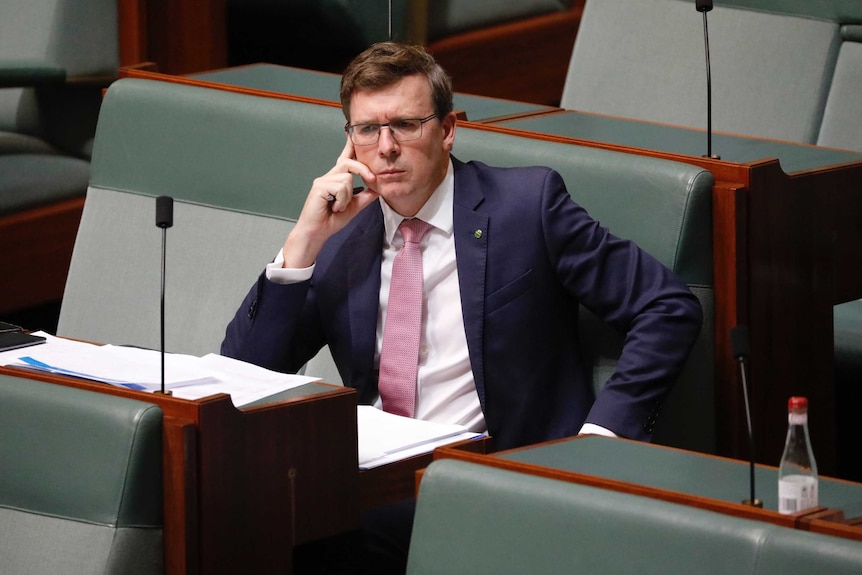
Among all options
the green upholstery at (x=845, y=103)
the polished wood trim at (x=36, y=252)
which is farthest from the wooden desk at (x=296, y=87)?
the polished wood trim at (x=36, y=252)

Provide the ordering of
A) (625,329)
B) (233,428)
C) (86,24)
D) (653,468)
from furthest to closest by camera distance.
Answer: (86,24)
(625,329)
(233,428)
(653,468)

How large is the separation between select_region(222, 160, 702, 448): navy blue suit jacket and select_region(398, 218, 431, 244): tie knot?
0.04 metres

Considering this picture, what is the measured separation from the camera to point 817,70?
3.03 metres

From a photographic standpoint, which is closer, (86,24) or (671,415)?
(671,415)

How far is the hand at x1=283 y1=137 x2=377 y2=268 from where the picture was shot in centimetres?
220

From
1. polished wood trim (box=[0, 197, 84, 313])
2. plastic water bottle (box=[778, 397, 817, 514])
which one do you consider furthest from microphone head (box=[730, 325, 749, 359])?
polished wood trim (box=[0, 197, 84, 313])

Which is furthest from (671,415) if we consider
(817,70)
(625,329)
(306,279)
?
(817,70)

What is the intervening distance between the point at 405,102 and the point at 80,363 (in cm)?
56

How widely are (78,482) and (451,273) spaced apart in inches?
25.7

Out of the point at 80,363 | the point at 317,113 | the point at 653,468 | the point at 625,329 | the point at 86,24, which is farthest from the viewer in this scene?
the point at 86,24

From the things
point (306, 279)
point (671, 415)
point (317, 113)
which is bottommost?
point (671, 415)

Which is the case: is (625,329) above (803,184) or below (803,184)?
below

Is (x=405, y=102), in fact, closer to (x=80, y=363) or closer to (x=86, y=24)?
(x=80, y=363)

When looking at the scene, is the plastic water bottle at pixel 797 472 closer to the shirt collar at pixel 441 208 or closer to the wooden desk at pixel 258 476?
the wooden desk at pixel 258 476
